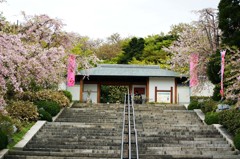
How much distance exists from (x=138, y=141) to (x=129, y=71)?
16.2 metres

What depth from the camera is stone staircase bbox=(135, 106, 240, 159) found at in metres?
11.7

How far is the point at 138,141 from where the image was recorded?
1295cm

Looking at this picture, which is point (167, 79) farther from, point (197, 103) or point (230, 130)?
point (230, 130)

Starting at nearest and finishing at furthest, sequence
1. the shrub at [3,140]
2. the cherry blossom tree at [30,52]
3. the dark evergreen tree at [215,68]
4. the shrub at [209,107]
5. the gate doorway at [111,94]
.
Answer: the cherry blossom tree at [30,52] < the shrub at [3,140] < the dark evergreen tree at [215,68] < the shrub at [209,107] < the gate doorway at [111,94]

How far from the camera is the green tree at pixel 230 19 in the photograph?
17.0m

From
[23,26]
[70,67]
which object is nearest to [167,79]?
→ [70,67]

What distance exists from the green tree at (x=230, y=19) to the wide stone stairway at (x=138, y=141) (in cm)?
413

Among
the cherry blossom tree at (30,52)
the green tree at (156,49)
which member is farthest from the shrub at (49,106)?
the green tree at (156,49)

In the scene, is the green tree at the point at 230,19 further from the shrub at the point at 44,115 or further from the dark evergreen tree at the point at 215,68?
the shrub at the point at 44,115

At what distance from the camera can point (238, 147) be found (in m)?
11.9

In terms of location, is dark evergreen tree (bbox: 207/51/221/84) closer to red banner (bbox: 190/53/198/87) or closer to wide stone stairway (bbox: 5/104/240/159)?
red banner (bbox: 190/53/198/87)

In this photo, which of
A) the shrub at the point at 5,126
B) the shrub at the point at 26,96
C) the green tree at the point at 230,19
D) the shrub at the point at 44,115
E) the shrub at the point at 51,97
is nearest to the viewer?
the shrub at the point at 5,126

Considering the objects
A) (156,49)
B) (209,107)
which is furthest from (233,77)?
(156,49)

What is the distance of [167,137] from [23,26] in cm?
846
